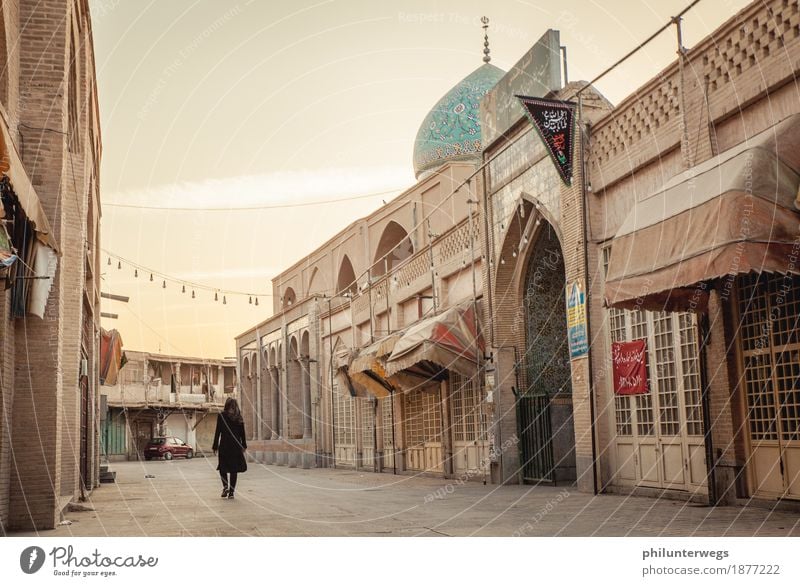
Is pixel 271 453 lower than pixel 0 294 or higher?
lower

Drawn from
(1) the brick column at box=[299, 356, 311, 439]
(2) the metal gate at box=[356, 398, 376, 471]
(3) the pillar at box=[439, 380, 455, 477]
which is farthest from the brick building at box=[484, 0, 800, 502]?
(1) the brick column at box=[299, 356, 311, 439]

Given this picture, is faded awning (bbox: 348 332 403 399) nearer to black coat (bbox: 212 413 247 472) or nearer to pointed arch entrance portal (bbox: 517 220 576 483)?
pointed arch entrance portal (bbox: 517 220 576 483)

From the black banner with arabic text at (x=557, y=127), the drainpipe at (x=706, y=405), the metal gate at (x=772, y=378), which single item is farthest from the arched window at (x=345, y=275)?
the metal gate at (x=772, y=378)

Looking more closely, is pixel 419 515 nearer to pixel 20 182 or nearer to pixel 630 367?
pixel 630 367

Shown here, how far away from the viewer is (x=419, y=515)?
10.7m

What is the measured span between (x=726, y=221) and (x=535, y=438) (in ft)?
26.0

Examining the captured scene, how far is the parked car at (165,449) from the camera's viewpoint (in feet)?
144

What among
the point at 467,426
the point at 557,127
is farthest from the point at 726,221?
the point at 467,426

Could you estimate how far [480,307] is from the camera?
54.6 feet

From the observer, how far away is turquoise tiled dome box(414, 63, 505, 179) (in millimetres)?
23844

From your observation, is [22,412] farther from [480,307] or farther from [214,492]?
[480,307]

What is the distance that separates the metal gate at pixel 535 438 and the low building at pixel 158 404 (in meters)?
32.7
